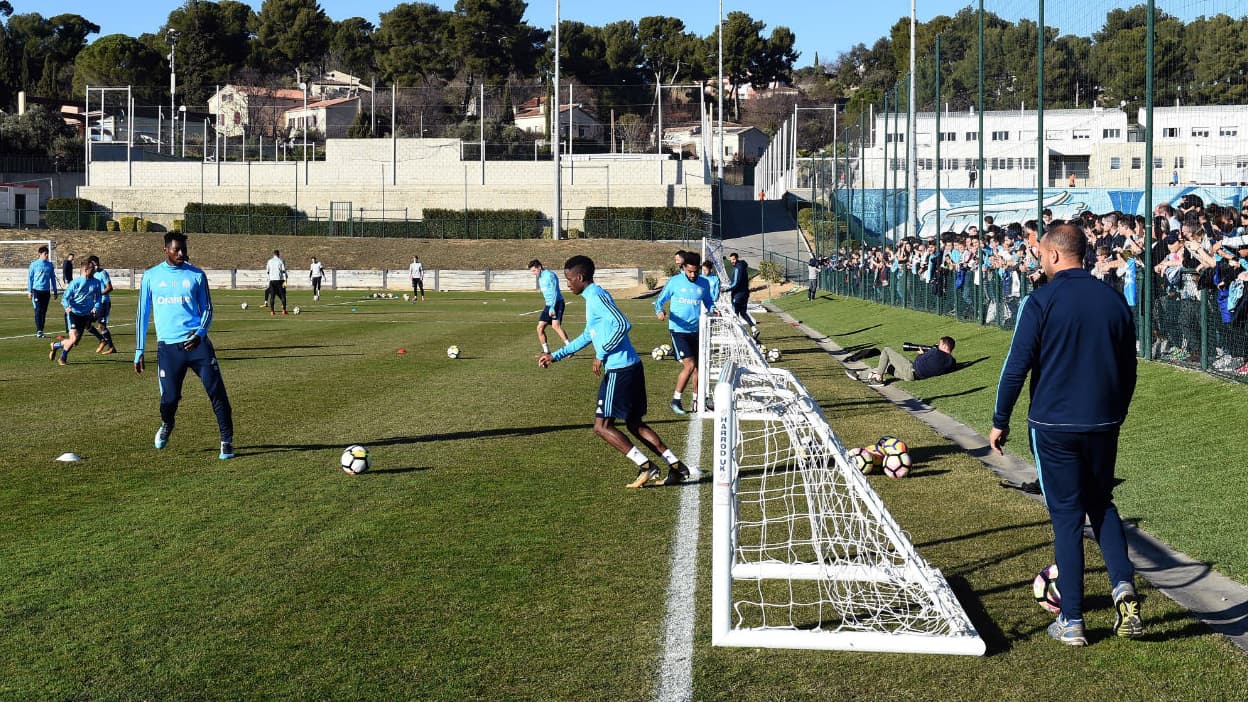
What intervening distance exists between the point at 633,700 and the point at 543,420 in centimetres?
920

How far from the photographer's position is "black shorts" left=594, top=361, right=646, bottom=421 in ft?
34.6

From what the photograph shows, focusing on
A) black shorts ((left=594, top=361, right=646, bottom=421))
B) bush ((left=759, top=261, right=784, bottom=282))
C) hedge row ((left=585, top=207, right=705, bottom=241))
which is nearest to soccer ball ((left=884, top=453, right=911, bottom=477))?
black shorts ((left=594, top=361, right=646, bottom=421))

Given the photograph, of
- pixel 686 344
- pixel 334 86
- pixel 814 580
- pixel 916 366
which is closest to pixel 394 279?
pixel 916 366

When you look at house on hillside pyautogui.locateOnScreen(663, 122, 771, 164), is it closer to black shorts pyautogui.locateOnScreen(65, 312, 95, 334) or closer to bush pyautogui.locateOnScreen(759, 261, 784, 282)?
bush pyautogui.locateOnScreen(759, 261, 784, 282)

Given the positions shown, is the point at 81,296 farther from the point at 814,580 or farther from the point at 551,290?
the point at 814,580

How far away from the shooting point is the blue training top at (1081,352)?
613 centimetres

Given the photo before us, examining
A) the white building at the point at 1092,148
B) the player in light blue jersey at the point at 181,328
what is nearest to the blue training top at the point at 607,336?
the player in light blue jersey at the point at 181,328

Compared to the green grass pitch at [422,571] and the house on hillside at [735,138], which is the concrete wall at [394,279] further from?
the house on hillside at [735,138]

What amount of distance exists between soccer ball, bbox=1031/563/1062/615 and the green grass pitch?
4.9 inches

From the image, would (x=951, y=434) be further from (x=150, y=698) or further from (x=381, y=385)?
(x=150, y=698)

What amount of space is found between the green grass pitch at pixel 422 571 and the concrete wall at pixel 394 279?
46.3m

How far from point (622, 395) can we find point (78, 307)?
14.9m

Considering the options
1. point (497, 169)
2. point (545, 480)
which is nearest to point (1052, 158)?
point (497, 169)

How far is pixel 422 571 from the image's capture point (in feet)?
24.6
